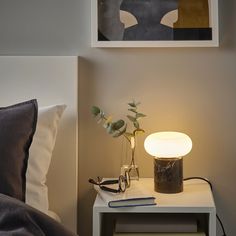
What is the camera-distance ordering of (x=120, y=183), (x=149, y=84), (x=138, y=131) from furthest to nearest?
(x=149, y=84)
(x=138, y=131)
(x=120, y=183)

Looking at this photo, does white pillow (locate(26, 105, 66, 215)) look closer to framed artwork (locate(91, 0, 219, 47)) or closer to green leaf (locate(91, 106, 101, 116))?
green leaf (locate(91, 106, 101, 116))

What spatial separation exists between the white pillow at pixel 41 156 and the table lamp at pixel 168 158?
0.37 m

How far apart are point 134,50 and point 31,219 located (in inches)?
37.1

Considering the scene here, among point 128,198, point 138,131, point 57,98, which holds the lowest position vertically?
point 128,198

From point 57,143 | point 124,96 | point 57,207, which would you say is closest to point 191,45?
point 124,96

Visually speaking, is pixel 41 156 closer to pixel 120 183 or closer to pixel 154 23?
pixel 120 183

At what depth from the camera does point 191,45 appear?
1.98m

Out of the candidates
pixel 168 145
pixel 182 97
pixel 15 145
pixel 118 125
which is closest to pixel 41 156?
pixel 15 145

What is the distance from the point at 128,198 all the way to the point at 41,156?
0.36 metres

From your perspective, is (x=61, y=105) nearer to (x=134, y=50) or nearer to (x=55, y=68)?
(x=55, y=68)

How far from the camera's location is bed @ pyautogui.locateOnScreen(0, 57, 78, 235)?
78.1 inches

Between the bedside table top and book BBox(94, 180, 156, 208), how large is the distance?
1 centimetres

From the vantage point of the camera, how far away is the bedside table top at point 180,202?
169 centimetres

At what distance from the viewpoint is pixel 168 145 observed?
179 centimetres
